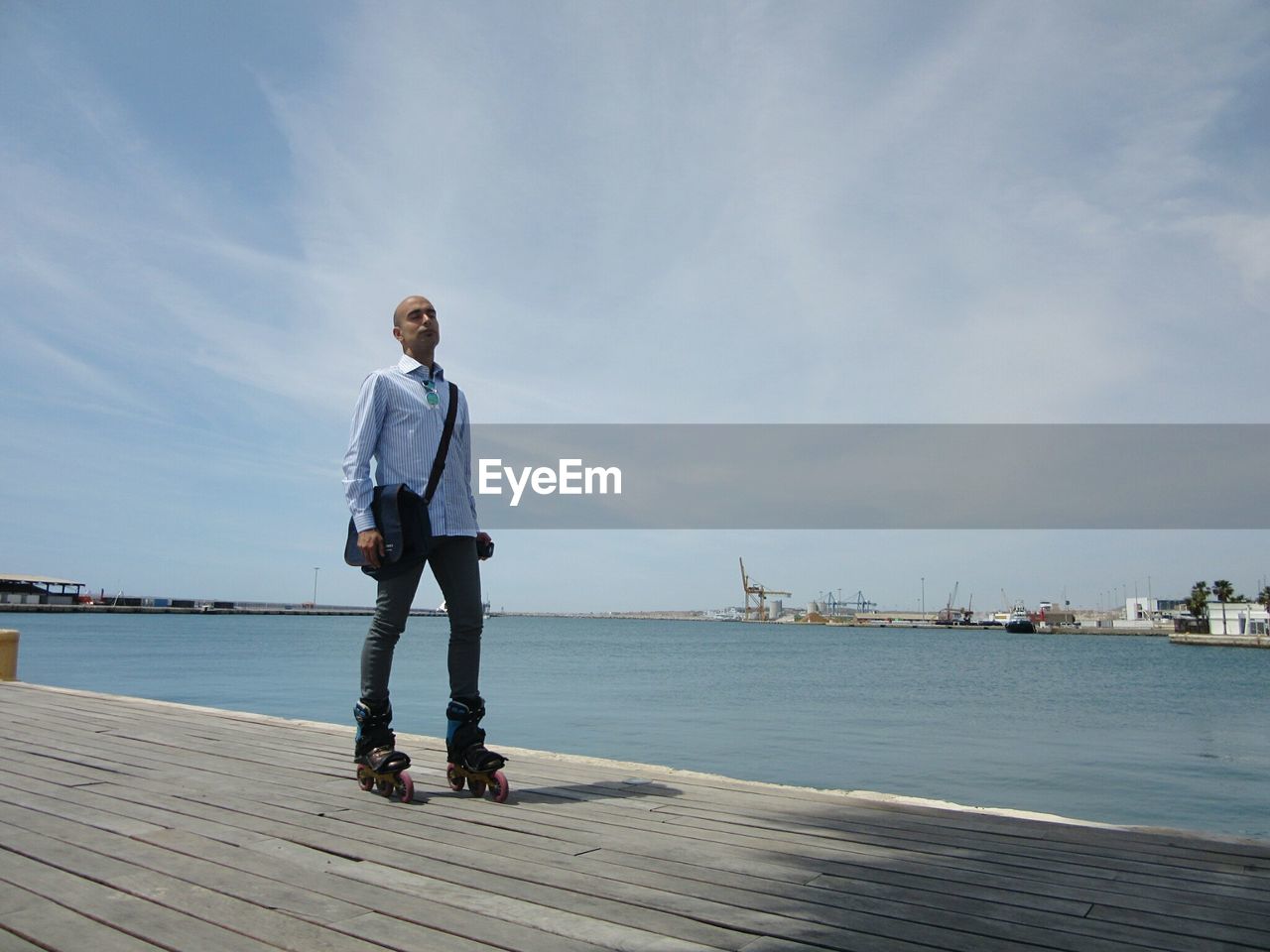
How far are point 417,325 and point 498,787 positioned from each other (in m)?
2.01

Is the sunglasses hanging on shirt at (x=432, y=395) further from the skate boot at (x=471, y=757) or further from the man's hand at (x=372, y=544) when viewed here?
the skate boot at (x=471, y=757)

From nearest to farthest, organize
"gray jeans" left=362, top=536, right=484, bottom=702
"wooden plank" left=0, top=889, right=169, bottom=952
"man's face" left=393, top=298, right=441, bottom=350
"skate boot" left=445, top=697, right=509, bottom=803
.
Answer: "wooden plank" left=0, top=889, right=169, bottom=952 → "skate boot" left=445, top=697, right=509, bottom=803 → "gray jeans" left=362, top=536, right=484, bottom=702 → "man's face" left=393, top=298, right=441, bottom=350

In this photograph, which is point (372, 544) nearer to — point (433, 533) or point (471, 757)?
point (433, 533)

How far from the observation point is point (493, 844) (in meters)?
2.78

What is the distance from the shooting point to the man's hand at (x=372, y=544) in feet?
11.7

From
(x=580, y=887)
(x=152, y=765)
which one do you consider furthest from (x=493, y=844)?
(x=152, y=765)

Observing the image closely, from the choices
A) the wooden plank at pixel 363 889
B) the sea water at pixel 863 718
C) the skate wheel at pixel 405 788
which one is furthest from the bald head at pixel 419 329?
the sea water at pixel 863 718

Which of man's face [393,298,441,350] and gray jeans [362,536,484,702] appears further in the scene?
man's face [393,298,441,350]

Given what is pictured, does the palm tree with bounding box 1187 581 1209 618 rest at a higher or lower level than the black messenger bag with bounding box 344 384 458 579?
lower

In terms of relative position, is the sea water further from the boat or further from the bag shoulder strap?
the boat

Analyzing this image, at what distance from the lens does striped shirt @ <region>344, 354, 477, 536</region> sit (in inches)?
146

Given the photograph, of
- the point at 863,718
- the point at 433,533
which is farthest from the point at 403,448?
the point at 863,718

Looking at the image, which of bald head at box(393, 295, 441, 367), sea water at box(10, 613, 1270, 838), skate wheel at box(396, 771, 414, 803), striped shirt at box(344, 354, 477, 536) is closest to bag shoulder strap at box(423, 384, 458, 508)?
striped shirt at box(344, 354, 477, 536)

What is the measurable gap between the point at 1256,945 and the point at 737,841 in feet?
4.52
